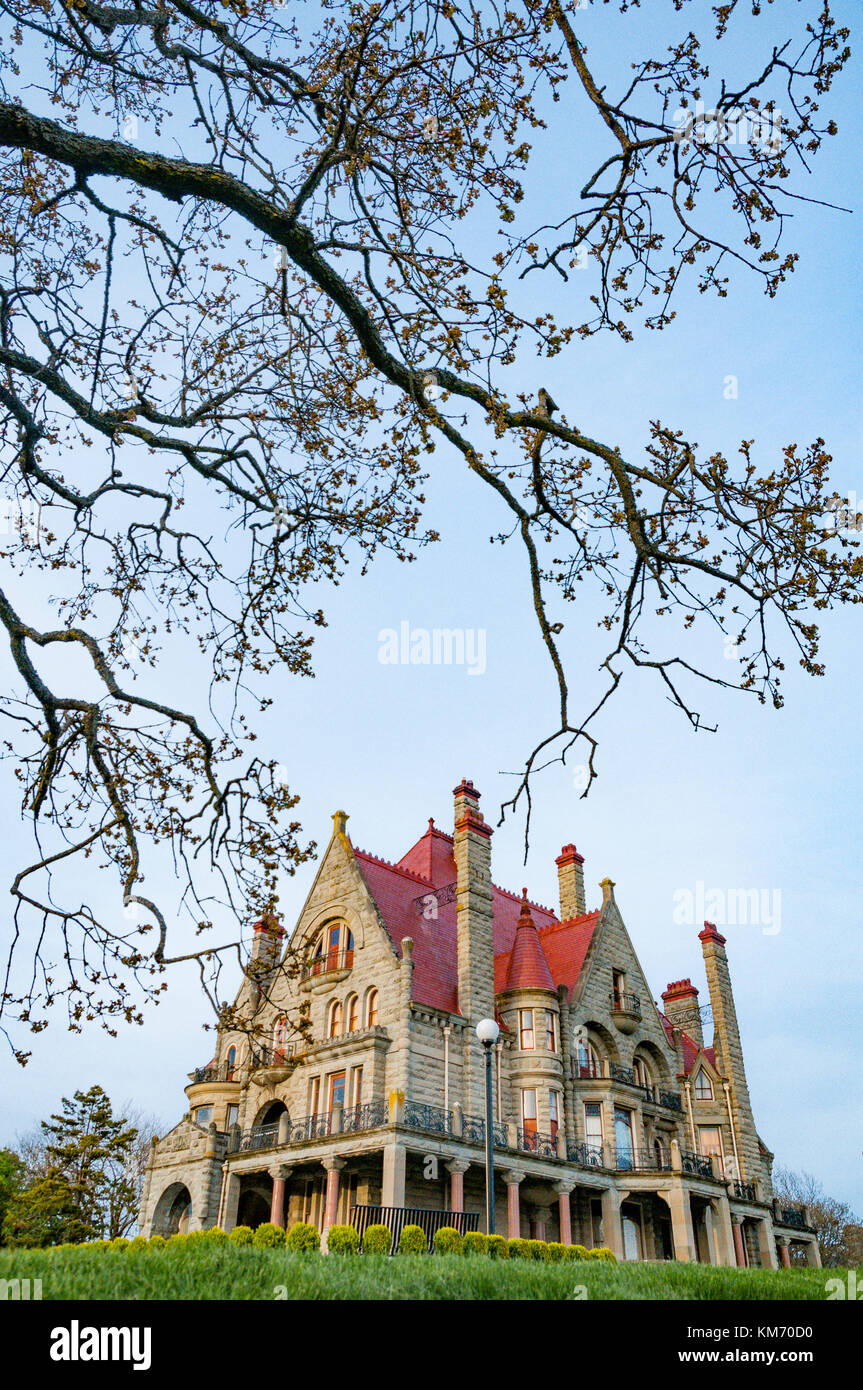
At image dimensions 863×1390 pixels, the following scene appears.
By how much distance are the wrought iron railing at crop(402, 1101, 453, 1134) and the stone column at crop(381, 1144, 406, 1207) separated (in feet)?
2.35

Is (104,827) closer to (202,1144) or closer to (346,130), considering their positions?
(346,130)

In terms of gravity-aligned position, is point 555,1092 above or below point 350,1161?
above

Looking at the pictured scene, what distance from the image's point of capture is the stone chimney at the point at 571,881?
39812 millimetres

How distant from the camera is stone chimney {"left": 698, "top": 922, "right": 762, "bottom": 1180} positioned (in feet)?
129

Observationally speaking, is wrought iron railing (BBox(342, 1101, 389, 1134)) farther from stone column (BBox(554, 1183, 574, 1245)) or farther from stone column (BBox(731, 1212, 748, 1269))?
stone column (BBox(731, 1212, 748, 1269))

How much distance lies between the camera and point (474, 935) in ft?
101

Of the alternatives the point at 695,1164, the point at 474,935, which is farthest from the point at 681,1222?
the point at 474,935

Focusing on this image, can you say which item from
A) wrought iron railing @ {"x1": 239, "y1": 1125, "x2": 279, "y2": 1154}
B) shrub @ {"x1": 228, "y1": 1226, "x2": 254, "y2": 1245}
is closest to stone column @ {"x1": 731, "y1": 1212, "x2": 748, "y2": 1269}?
wrought iron railing @ {"x1": 239, "y1": 1125, "x2": 279, "y2": 1154}

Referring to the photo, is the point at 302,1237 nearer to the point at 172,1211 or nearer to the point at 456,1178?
the point at 456,1178

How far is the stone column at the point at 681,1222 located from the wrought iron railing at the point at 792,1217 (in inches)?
504

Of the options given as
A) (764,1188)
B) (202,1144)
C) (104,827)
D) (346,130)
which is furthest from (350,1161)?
(346,130)

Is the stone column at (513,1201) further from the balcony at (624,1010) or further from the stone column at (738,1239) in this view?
the stone column at (738,1239)
